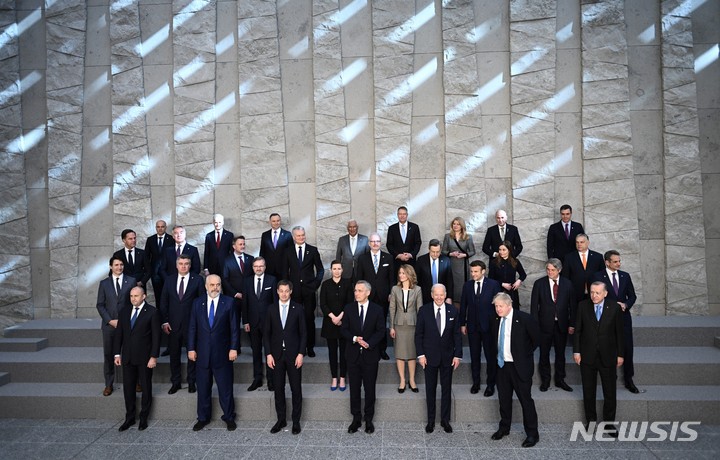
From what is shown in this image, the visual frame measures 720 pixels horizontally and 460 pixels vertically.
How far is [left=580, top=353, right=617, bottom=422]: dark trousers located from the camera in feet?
15.4

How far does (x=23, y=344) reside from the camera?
259 inches

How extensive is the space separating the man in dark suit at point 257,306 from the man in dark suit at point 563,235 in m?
3.92

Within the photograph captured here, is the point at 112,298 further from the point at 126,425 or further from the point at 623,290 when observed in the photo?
the point at 623,290

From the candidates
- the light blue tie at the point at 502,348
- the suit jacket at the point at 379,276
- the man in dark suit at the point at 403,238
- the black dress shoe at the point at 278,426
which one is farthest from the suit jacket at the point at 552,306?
the black dress shoe at the point at 278,426

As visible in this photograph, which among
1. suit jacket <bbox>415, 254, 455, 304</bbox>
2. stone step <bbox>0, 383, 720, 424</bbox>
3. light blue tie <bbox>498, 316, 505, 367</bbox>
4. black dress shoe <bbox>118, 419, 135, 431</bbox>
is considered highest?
suit jacket <bbox>415, 254, 455, 304</bbox>

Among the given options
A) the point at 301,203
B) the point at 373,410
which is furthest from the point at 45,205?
the point at 373,410

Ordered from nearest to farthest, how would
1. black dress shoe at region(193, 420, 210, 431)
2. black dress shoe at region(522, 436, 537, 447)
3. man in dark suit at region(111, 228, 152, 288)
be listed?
1. black dress shoe at region(522, 436, 537, 447)
2. black dress shoe at region(193, 420, 210, 431)
3. man in dark suit at region(111, 228, 152, 288)

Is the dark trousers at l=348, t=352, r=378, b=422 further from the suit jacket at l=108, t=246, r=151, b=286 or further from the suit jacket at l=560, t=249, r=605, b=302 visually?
the suit jacket at l=108, t=246, r=151, b=286

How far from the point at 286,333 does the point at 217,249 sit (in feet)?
7.68

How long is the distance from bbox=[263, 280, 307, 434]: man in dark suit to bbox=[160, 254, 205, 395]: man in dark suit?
113cm

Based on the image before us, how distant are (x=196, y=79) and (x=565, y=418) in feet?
23.4

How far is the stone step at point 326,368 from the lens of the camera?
5.41m

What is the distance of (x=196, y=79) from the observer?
25.6ft

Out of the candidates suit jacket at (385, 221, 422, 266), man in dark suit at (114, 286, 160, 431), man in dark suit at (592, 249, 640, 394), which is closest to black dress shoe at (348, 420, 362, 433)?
man in dark suit at (114, 286, 160, 431)
